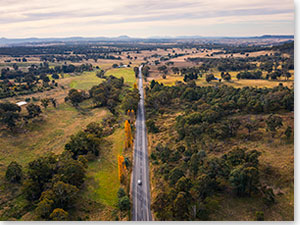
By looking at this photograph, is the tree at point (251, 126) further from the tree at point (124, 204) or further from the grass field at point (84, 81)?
the grass field at point (84, 81)

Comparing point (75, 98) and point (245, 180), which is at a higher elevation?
point (75, 98)

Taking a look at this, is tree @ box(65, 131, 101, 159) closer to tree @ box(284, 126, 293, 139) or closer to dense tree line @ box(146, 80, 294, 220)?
dense tree line @ box(146, 80, 294, 220)

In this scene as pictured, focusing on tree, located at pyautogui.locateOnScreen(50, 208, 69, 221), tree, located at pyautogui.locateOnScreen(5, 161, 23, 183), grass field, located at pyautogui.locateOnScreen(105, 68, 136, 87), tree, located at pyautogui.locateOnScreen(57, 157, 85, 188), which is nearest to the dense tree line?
tree, located at pyautogui.locateOnScreen(50, 208, 69, 221)

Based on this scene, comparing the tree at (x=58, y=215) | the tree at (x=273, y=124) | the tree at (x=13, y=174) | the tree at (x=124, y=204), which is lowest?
the tree at (x=124, y=204)

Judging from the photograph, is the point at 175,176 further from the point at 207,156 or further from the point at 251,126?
the point at 251,126

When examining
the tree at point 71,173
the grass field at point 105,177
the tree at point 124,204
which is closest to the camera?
the tree at point 124,204

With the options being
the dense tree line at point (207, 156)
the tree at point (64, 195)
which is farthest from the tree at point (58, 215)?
the dense tree line at point (207, 156)

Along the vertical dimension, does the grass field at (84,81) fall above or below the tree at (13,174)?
above

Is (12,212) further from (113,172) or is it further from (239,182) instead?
(239,182)

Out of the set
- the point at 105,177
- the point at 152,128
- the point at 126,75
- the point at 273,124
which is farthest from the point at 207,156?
the point at 126,75

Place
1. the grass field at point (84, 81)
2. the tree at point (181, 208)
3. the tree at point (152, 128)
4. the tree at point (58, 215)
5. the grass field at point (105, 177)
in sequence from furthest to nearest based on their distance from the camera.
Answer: the grass field at point (84, 81) → the tree at point (152, 128) → the grass field at point (105, 177) → the tree at point (181, 208) → the tree at point (58, 215)

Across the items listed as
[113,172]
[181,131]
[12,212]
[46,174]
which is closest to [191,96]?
[181,131]
